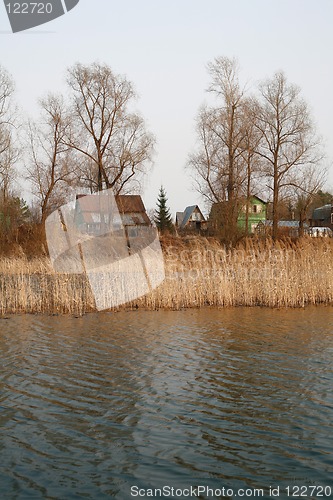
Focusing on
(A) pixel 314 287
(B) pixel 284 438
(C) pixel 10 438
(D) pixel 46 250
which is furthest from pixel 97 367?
(D) pixel 46 250

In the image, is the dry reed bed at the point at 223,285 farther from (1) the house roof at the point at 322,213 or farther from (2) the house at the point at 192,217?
(1) the house roof at the point at 322,213

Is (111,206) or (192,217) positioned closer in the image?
(111,206)

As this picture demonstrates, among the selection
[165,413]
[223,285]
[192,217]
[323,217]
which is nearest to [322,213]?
[323,217]

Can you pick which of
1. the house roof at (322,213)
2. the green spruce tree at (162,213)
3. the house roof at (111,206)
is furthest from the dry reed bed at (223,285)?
the house roof at (322,213)

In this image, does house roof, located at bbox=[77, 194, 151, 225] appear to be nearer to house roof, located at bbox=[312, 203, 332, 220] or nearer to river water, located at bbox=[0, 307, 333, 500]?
river water, located at bbox=[0, 307, 333, 500]

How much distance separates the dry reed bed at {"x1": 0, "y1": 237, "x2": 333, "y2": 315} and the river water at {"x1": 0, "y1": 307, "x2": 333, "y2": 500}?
3339 mm

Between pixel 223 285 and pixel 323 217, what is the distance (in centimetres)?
5981

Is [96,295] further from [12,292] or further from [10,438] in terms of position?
[10,438]

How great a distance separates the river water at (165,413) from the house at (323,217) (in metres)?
61.6

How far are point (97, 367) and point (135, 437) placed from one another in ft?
9.34

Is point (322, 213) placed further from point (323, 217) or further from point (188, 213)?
point (188, 213)

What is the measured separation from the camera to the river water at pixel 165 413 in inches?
178

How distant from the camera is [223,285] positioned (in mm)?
14750

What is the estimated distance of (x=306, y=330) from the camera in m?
11.2
